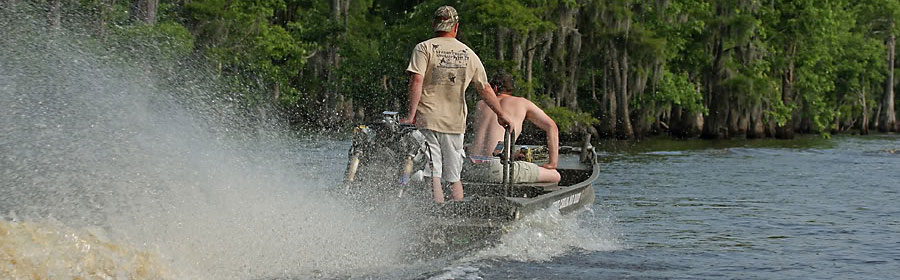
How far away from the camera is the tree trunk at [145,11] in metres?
32.8

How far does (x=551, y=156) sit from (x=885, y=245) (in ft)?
12.8

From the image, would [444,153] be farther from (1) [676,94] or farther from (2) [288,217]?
(1) [676,94]

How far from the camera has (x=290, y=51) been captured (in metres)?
47.4

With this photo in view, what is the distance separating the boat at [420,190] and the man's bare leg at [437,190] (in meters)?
0.09

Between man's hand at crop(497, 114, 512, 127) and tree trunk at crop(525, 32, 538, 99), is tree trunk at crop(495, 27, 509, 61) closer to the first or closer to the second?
tree trunk at crop(525, 32, 538, 99)

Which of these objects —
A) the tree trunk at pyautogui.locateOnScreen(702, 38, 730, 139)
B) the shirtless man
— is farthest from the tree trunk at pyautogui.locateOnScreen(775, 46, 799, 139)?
the shirtless man

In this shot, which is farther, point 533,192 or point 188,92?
point 188,92

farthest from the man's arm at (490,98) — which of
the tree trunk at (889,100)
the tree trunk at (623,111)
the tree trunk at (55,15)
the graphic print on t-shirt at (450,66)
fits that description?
the tree trunk at (889,100)

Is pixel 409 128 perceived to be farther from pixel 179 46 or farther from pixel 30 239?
pixel 179 46

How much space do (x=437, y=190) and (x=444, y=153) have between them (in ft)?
1.09

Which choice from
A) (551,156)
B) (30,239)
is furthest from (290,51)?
(30,239)

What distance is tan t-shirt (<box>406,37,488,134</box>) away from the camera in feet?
32.5

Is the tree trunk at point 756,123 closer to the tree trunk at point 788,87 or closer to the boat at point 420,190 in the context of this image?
the tree trunk at point 788,87

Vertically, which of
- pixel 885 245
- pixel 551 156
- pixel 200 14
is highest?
pixel 200 14
